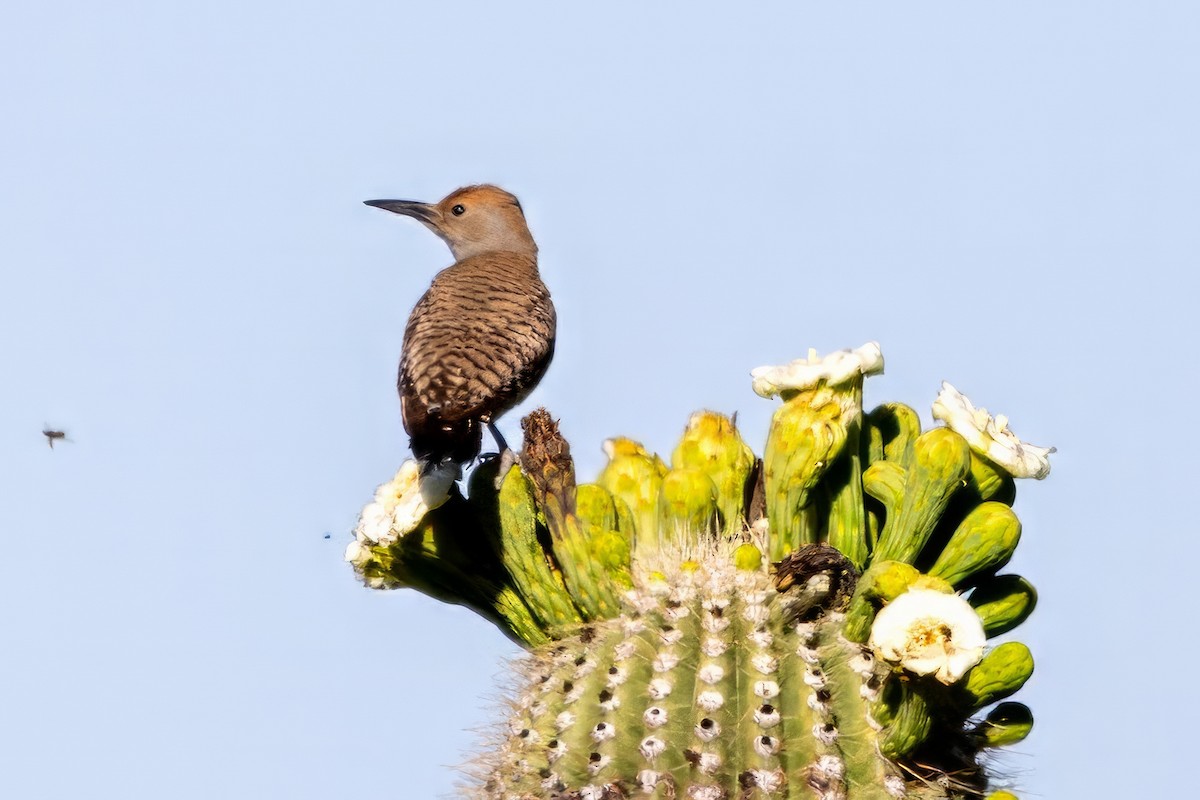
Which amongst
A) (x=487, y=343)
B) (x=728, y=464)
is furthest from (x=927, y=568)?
(x=487, y=343)

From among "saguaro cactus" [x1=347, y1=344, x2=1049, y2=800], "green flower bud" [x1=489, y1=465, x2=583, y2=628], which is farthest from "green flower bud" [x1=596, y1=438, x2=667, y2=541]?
"green flower bud" [x1=489, y1=465, x2=583, y2=628]

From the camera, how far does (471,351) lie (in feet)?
16.1

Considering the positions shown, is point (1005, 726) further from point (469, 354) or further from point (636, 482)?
point (469, 354)

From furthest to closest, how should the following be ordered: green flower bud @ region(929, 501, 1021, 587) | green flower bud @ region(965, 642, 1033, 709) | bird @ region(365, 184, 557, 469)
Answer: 1. bird @ region(365, 184, 557, 469)
2. green flower bud @ region(929, 501, 1021, 587)
3. green flower bud @ region(965, 642, 1033, 709)

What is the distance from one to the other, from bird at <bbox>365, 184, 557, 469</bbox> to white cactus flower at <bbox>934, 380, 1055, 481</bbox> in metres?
1.27

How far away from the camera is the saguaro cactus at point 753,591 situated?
10.9 feet

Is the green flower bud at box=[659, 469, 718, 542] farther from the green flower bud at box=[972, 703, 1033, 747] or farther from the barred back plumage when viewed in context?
the green flower bud at box=[972, 703, 1033, 747]

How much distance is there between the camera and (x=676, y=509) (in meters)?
3.90

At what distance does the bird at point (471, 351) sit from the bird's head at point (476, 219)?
0.82 ft

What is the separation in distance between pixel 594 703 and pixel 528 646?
615 millimetres

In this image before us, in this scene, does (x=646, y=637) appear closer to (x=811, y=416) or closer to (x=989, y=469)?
(x=811, y=416)

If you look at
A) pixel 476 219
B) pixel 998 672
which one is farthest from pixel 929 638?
pixel 476 219

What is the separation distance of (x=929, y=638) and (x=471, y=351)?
80.5 inches

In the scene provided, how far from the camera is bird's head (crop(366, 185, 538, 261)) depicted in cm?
720
